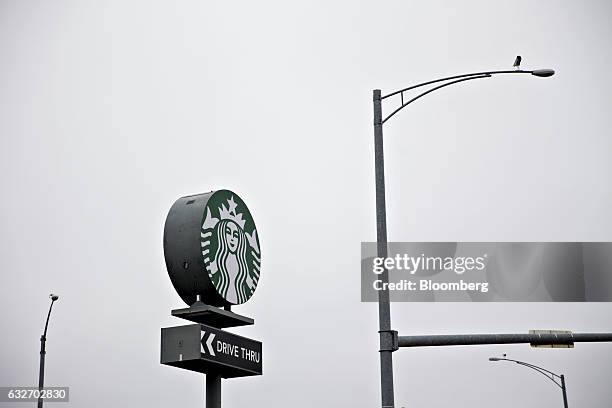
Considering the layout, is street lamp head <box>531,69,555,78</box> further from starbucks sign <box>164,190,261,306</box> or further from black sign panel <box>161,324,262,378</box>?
black sign panel <box>161,324,262,378</box>

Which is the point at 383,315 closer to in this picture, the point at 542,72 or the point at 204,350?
the point at 204,350

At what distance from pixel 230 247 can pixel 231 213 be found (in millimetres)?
546

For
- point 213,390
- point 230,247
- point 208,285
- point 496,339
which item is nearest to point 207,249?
point 208,285

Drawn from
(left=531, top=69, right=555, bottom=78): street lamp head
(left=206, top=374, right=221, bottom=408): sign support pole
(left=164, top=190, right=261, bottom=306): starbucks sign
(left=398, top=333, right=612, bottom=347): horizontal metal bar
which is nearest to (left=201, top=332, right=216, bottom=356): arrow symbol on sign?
(left=164, top=190, right=261, bottom=306): starbucks sign

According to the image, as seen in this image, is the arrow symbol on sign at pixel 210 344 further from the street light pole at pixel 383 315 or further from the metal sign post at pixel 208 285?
the street light pole at pixel 383 315

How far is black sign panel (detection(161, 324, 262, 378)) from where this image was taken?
13234mm

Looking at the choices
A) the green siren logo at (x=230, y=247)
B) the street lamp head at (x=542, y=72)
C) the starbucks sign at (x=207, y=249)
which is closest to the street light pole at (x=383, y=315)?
the green siren logo at (x=230, y=247)

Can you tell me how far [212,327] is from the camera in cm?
1380

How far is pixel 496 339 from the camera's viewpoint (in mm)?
19953

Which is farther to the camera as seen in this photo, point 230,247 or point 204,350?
point 230,247

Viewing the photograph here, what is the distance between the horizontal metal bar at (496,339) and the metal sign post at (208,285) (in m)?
5.07

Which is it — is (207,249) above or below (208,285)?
above

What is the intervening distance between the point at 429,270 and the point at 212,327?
21.6 m

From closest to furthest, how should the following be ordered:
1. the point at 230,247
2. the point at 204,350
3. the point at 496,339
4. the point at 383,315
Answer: the point at 204,350
the point at 230,247
the point at 383,315
the point at 496,339
